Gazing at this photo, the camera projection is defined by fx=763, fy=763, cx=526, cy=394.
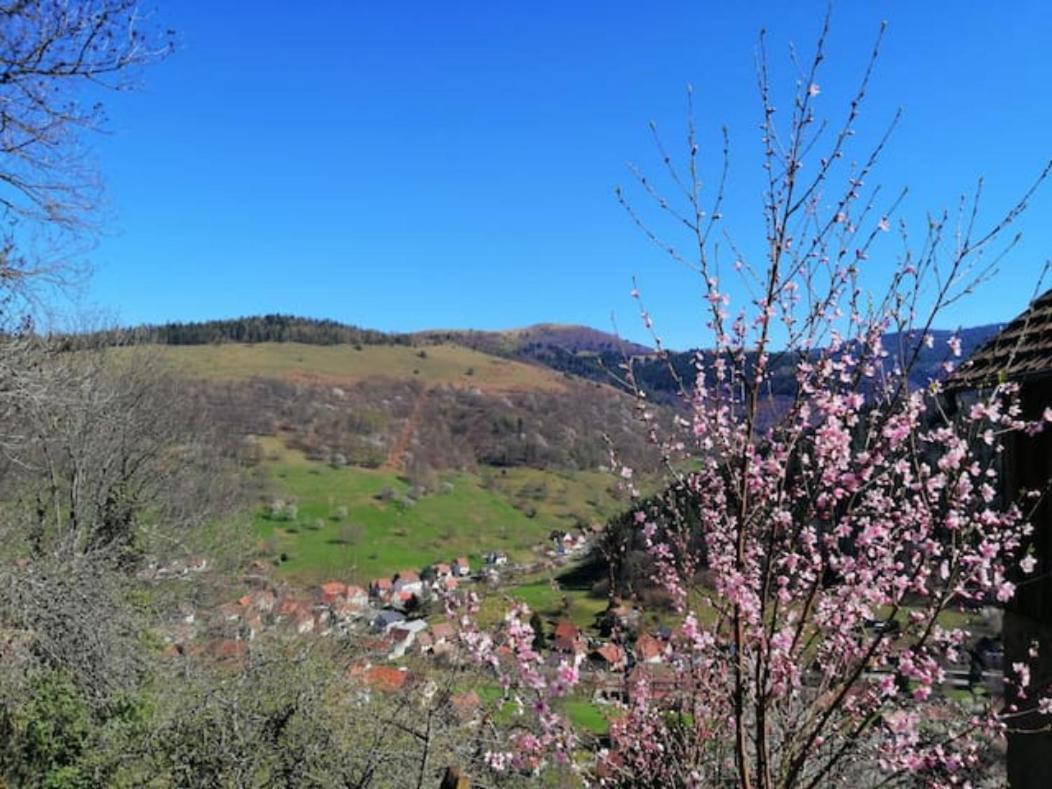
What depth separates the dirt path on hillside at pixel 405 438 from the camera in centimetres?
8556

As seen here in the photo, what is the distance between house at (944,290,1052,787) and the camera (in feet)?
18.5

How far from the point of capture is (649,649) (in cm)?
460

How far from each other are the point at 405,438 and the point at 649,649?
296ft

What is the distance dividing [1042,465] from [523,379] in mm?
114107

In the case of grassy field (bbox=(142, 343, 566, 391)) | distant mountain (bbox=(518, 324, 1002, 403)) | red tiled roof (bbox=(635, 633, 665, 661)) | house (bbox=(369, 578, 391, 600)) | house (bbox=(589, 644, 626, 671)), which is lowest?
house (bbox=(369, 578, 391, 600))

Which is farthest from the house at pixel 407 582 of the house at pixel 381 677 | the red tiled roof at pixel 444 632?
the house at pixel 381 677

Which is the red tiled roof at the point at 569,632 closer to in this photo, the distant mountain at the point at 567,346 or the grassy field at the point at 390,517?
the distant mountain at the point at 567,346

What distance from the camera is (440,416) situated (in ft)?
333

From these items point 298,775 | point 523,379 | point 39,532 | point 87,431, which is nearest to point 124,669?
point 298,775

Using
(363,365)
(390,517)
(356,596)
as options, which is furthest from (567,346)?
(356,596)

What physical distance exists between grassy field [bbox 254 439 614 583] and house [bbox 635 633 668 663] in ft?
138

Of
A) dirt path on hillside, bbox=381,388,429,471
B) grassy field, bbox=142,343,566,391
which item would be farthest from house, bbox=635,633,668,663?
grassy field, bbox=142,343,566,391

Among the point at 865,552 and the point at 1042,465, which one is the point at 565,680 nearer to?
the point at 865,552

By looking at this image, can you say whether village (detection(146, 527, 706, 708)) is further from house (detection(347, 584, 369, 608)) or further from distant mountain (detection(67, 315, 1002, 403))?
distant mountain (detection(67, 315, 1002, 403))
